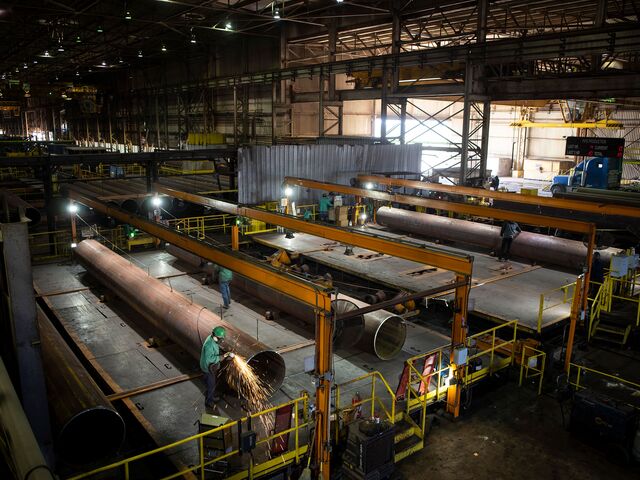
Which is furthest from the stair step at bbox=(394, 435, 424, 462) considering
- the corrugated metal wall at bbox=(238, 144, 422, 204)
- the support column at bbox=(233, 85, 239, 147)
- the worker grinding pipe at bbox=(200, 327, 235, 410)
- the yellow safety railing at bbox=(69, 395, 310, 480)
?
the support column at bbox=(233, 85, 239, 147)

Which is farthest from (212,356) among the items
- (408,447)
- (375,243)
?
(375,243)

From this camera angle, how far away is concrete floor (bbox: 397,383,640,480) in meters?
8.52

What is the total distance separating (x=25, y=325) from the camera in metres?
6.45

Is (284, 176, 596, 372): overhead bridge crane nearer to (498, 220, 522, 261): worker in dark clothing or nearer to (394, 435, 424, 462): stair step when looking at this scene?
(498, 220, 522, 261): worker in dark clothing

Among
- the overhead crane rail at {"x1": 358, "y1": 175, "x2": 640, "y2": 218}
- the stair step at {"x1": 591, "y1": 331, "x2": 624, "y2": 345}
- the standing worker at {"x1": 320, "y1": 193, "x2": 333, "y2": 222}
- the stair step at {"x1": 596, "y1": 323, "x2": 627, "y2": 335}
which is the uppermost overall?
the overhead crane rail at {"x1": 358, "y1": 175, "x2": 640, "y2": 218}

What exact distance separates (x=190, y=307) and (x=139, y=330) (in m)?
2.55

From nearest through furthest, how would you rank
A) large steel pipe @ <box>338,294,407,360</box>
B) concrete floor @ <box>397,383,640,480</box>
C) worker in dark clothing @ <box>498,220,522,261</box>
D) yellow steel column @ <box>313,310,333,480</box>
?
yellow steel column @ <box>313,310,333,480</box>
concrete floor @ <box>397,383,640,480</box>
large steel pipe @ <box>338,294,407,360</box>
worker in dark clothing @ <box>498,220,522,261</box>

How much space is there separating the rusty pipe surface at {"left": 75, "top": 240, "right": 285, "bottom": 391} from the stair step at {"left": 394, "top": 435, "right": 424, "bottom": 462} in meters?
2.47

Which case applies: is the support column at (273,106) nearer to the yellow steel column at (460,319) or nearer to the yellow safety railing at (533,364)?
the yellow safety railing at (533,364)

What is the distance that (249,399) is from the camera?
370 inches

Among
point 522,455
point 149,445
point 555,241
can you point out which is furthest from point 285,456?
point 555,241

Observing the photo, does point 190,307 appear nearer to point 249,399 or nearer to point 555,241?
point 249,399

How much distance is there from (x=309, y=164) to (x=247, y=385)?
52.8 ft

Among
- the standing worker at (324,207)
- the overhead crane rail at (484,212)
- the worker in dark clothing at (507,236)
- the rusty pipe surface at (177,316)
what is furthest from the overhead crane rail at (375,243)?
the worker in dark clothing at (507,236)
